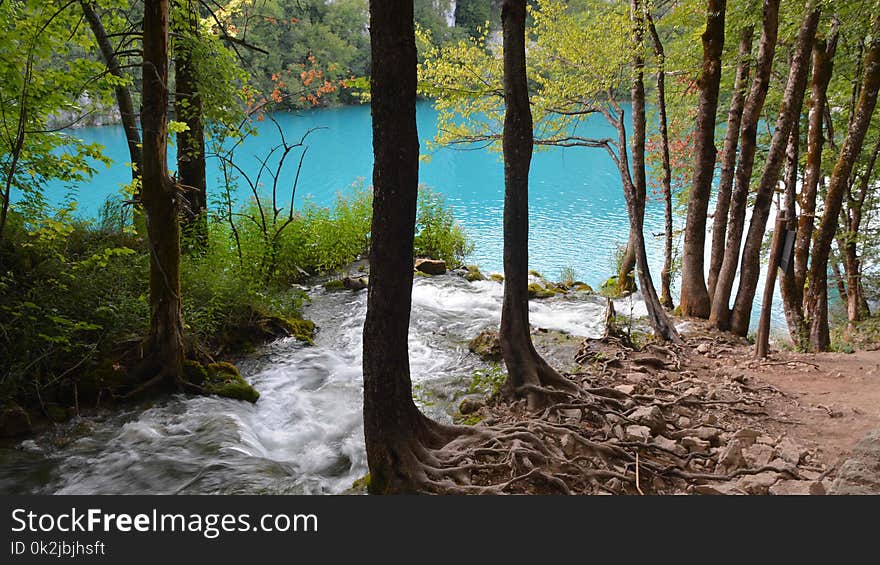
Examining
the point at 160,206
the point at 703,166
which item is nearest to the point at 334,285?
the point at 160,206

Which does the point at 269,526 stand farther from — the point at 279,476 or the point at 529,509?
the point at 279,476

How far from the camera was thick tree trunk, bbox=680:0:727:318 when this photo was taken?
7.58 metres

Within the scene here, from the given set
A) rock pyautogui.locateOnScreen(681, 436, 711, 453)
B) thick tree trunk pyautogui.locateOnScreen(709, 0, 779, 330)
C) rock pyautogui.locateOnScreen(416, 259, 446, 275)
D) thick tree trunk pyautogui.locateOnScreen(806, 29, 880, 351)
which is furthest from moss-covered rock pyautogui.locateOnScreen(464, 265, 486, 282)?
rock pyautogui.locateOnScreen(681, 436, 711, 453)

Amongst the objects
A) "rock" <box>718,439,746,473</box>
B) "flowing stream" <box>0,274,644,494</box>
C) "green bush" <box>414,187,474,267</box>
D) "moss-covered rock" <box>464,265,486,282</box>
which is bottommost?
"flowing stream" <box>0,274,644,494</box>

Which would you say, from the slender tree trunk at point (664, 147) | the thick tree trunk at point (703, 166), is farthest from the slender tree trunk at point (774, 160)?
the slender tree trunk at point (664, 147)

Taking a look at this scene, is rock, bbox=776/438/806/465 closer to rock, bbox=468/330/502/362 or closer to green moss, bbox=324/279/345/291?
rock, bbox=468/330/502/362

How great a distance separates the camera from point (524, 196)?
5.11 meters

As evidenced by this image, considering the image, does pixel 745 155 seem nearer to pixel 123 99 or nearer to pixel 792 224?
pixel 792 224

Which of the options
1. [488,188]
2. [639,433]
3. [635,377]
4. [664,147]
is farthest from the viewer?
[488,188]

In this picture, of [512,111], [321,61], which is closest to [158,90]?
[512,111]

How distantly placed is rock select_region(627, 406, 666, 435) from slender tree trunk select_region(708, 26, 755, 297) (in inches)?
183

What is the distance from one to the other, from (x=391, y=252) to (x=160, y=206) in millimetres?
A: 2953

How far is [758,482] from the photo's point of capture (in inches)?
138

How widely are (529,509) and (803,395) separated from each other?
366 cm
